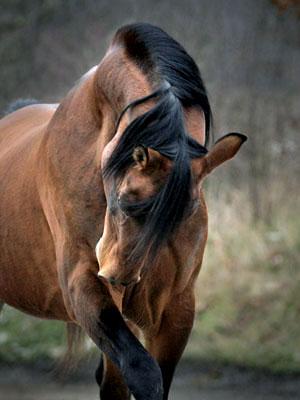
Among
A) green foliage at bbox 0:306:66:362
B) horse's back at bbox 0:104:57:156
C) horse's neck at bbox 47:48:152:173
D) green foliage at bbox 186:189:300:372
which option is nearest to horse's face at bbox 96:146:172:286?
horse's neck at bbox 47:48:152:173

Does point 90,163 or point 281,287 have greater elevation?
point 90,163

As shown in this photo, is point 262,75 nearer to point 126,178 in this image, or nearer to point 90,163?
point 90,163

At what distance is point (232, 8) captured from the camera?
8.28 m

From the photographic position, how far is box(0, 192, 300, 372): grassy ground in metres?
7.32

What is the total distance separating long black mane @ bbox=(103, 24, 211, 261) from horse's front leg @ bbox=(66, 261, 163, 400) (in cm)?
47

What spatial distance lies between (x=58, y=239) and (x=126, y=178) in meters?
0.90

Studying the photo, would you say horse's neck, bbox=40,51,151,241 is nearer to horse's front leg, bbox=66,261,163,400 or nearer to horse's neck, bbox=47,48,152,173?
horse's neck, bbox=47,48,152,173

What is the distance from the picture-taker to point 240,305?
7574 millimetres

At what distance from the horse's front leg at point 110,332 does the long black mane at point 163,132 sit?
0.47 meters

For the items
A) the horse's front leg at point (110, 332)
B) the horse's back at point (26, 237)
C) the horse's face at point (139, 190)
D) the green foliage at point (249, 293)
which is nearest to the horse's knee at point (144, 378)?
the horse's front leg at point (110, 332)

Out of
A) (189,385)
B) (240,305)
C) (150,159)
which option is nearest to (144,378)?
(150,159)

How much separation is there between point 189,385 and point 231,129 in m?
1.93

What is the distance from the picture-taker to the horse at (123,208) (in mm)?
3611

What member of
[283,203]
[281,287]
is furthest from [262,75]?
[281,287]
